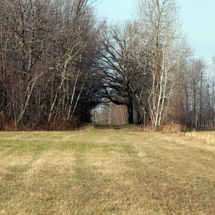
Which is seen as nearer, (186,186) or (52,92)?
(186,186)

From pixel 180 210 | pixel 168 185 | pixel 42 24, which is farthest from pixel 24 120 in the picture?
pixel 180 210

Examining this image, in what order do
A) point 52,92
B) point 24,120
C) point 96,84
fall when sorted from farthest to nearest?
point 96,84, point 52,92, point 24,120

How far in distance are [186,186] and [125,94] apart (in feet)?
78.1

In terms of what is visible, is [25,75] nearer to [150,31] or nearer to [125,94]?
[150,31]

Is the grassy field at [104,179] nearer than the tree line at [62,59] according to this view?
Yes

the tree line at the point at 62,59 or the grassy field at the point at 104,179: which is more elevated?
the tree line at the point at 62,59

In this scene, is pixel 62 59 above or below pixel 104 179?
above

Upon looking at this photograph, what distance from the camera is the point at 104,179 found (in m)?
7.09

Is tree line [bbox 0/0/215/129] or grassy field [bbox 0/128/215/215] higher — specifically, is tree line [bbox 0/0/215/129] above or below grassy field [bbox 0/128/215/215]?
above

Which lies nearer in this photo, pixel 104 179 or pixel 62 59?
pixel 104 179

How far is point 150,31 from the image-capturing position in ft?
71.0

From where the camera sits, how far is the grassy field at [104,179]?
16.9 ft

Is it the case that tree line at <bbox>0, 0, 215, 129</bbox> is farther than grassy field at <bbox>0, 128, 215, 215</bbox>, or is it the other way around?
tree line at <bbox>0, 0, 215, 129</bbox>

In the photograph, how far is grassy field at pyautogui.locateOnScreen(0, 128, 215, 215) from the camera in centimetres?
515
